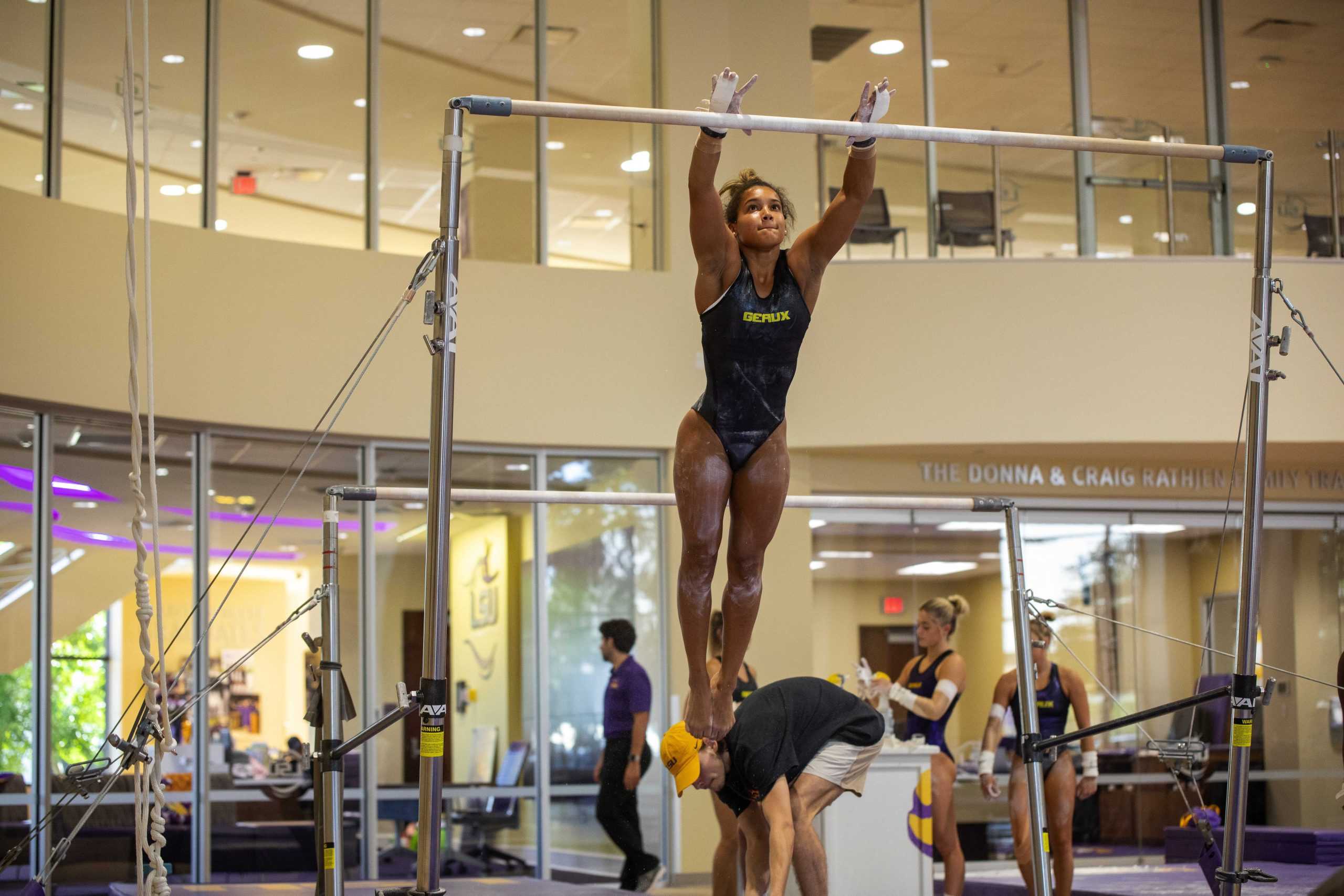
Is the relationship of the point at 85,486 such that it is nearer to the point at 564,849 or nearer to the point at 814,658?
the point at 564,849

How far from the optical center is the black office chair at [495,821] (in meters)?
9.38

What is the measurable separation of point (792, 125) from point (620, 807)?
4.64m

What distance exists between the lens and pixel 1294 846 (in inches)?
341

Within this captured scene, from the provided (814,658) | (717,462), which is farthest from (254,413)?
(717,462)

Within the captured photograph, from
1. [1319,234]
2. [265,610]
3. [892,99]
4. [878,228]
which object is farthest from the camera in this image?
[1319,234]

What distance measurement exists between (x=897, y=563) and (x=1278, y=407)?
9.88ft

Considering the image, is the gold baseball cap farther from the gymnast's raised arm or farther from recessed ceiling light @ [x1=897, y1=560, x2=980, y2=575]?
recessed ceiling light @ [x1=897, y1=560, x2=980, y2=575]

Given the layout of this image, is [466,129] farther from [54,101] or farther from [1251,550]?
[1251,550]

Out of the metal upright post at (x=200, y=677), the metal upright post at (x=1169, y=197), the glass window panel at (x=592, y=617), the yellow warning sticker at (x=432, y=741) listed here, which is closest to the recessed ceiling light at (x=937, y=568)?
the glass window panel at (x=592, y=617)

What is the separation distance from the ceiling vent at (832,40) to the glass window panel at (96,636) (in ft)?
19.2

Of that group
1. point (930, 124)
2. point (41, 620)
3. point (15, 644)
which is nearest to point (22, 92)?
point (41, 620)

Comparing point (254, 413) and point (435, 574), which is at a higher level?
point (254, 413)

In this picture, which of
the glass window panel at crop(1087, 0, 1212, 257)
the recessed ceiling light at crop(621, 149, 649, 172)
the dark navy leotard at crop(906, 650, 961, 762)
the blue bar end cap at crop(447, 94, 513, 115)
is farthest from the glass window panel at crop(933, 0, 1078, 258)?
the blue bar end cap at crop(447, 94, 513, 115)

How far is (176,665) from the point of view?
41.2 feet
